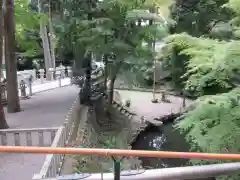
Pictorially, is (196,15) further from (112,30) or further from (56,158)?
(56,158)

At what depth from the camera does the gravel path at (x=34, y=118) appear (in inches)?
285

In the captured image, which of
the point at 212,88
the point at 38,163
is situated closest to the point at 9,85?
the point at 38,163

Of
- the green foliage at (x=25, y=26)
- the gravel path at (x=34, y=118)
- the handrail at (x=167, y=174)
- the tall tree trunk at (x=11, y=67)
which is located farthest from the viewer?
the green foliage at (x=25, y=26)

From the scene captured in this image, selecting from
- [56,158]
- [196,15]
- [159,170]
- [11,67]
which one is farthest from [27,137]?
[196,15]

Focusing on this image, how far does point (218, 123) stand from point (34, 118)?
8.45 meters

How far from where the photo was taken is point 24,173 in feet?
23.1

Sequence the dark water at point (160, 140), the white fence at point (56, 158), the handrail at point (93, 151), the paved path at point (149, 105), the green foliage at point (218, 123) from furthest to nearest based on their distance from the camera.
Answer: the paved path at point (149, 105)
the dark water at point (160, 140)
the white fence at point (56, 158)
the green foliage at point (218, 123)
the handrail at point (93, 151)

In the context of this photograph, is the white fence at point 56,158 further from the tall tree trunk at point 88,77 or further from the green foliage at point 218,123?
the tall tree trunk at point 88,77

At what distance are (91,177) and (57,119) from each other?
11.0 meters

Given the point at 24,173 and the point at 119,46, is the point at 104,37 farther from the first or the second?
the point at 24,173

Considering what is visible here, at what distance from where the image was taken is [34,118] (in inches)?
500

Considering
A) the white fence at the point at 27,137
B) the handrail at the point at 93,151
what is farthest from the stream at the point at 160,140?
the handrail at the point at 93,151

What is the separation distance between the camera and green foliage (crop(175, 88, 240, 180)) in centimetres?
531

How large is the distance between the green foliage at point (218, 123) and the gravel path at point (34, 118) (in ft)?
11.2
